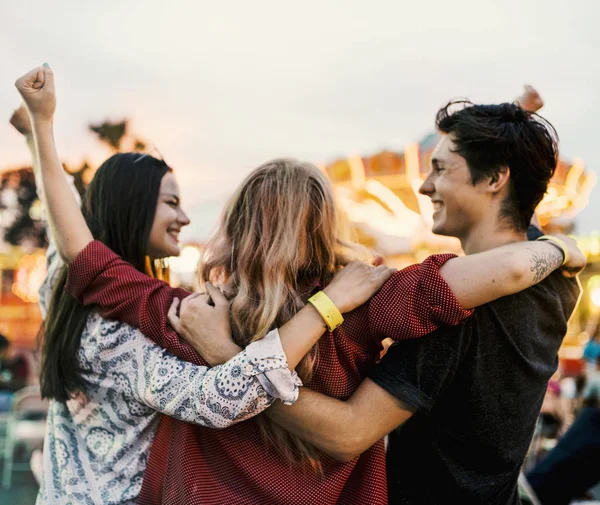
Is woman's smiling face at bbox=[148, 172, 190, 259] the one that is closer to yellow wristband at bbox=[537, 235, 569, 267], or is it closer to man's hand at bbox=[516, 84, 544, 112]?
yellow wristband at bbox=[537, 235, 569, 267]

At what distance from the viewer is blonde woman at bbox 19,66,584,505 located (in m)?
1.60

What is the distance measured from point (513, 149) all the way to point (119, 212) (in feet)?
4.09

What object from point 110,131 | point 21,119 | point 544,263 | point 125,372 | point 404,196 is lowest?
point 404,196

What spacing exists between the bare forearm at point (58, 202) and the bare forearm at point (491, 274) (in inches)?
39.7

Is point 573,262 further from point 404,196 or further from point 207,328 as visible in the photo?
point 404,196

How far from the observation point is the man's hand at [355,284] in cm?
163

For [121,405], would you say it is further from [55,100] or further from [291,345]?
[55,100]

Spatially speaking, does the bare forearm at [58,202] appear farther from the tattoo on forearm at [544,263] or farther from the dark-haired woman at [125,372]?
the tattoo on forearm at [544,263]

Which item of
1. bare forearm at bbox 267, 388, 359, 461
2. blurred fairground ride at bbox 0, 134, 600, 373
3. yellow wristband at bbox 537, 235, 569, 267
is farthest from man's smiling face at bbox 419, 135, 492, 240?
blurred fairground ride at bbox 0, 134, 600, 373

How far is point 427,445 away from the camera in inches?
68.1

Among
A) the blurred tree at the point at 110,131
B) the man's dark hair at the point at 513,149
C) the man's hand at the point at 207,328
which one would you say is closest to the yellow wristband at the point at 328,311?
the man's hand at the point at 207,328

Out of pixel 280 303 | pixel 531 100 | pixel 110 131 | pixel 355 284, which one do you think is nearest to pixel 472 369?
pixel 355 284

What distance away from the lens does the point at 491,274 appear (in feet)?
5.19

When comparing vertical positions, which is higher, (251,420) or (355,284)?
(355,284)
